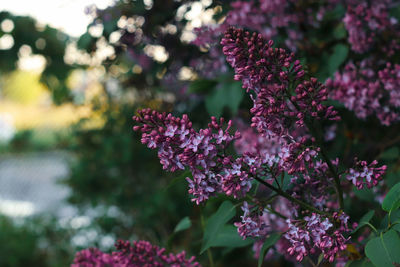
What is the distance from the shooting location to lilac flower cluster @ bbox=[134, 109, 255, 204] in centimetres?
72

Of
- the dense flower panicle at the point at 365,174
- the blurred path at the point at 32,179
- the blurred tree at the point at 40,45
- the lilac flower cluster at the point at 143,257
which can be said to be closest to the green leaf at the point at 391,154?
the dense flower panicle at the point at 365,174

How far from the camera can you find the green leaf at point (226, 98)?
131 cm

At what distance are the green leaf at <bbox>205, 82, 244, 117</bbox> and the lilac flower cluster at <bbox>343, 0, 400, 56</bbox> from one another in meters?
0.32

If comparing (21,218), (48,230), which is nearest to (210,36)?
(48,230)

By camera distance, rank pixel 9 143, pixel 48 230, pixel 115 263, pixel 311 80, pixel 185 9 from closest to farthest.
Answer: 1. pixel 311 80
2. pixel 115 263
3. pixel 185 9
4. pixel 48 230
5. pixel 9 143

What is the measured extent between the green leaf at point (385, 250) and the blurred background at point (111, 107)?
379 mm

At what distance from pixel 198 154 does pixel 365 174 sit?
278 millimetres

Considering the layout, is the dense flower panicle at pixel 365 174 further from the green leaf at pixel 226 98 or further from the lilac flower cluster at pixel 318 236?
the green leaf at pixel 226 98

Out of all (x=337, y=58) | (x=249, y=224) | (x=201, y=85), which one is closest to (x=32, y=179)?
(x=201, y=85)

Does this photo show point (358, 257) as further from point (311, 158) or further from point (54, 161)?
point (54, 161)

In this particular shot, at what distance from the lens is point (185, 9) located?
62.1 inches

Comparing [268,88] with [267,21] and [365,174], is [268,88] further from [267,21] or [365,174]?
[267,21]

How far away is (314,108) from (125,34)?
1.05 meters

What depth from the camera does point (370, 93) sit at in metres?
1.10
